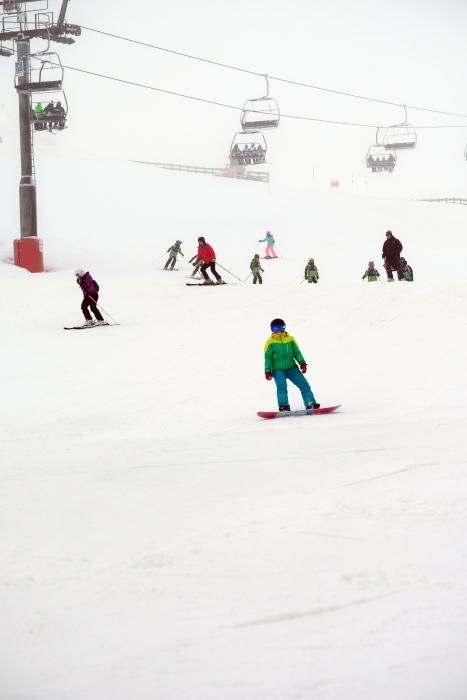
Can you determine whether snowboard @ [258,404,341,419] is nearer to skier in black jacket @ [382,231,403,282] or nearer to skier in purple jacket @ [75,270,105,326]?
skier in purple jacket @ [75,270,105,326]

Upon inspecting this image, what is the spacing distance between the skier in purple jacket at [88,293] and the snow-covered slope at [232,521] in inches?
56.8

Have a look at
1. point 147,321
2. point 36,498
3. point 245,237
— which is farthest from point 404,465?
point 245,237

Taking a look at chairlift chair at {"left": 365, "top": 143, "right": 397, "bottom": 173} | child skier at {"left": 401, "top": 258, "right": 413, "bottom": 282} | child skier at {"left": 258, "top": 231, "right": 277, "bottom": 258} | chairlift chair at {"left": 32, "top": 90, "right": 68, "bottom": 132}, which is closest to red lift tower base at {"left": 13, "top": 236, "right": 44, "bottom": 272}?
chairlift chair at {"left": 32, "top": 90, "right": 68, "bottom": 132}

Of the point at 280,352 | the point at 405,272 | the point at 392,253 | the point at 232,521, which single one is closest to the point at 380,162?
the point at 405,272

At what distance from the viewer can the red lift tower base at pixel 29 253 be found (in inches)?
1061

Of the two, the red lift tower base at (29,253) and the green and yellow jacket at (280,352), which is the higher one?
the red lift tower base at (29,253)

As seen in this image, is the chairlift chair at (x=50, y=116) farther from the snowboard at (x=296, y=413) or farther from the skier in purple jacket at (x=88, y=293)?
the snowboard at (x=296, y=413)

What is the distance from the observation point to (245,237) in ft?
118

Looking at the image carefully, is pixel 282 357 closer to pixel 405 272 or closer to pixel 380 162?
pixel 405 272

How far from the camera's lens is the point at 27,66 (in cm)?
2491

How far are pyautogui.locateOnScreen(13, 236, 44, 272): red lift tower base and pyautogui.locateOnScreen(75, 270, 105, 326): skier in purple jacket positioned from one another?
10033mm

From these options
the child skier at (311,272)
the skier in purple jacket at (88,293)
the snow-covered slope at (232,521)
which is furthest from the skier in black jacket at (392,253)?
the skier in purple jacket at (88,293)

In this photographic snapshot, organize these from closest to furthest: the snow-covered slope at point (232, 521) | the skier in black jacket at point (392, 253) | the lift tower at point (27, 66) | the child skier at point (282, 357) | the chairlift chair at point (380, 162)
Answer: the snow-covered slope at point (232, 521), the child skier at point (282, 357), the skier in black jacket at point (392, 253), the lift tower at point (27, 66), the chairlift chair at point (380, 162)

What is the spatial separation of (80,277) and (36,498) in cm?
1110
